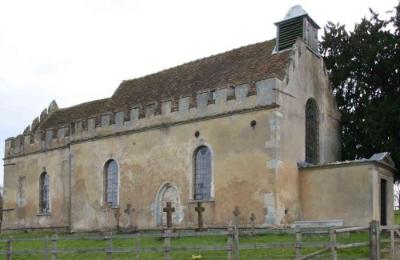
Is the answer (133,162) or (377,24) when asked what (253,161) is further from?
(377,24)

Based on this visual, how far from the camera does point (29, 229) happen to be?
36344mm

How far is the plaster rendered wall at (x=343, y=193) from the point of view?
24.6 metres

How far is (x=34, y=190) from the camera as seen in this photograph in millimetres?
36906

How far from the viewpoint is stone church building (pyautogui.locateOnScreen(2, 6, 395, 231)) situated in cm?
2561

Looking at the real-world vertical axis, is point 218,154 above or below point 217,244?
above

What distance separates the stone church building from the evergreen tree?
106 centimetres

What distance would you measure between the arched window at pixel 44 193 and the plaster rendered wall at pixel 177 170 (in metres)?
3.35

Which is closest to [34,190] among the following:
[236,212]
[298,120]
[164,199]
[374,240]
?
[164,199]

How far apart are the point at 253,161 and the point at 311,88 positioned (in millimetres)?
5768

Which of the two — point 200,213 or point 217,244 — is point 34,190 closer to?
point 200,213

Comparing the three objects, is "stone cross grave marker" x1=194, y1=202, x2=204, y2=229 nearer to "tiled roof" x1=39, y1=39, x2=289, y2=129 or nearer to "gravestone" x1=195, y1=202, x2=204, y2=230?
"gravestone" x1=195, y1=202, x2=204, y2=230

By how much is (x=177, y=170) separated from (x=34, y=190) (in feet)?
41.1

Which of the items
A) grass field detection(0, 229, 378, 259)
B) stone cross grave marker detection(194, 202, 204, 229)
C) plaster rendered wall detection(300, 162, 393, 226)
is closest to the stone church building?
plaster rendered wall detection(300, 162, 393, 226)

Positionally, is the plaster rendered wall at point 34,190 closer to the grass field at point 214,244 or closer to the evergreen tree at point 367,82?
the grass field at point 214,244
